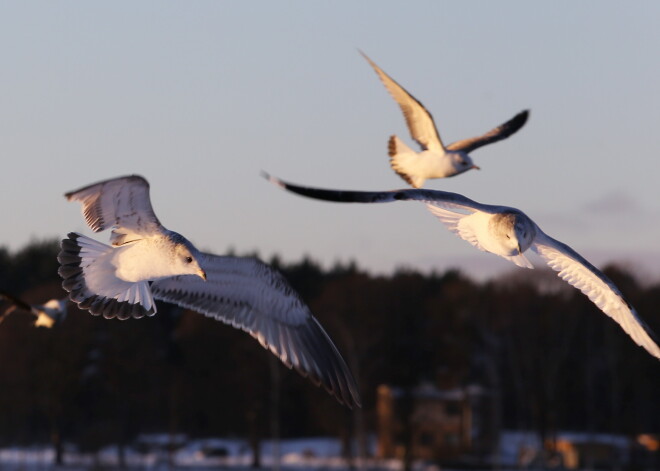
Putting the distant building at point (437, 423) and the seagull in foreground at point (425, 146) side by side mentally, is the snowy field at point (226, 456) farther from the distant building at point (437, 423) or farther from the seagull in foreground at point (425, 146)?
the seagull in foreground at point (425, 146)

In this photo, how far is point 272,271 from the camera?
1516cm

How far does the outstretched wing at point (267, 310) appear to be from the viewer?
1492cm

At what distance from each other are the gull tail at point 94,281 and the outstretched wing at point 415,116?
21.2ft

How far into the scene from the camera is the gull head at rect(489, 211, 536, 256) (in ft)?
48.7

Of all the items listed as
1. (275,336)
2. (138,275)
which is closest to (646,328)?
(275,336)

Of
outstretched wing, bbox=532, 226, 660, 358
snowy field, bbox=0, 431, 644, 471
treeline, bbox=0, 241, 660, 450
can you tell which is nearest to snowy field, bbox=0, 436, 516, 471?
snowy field, bbox=0, 431, 644, 471

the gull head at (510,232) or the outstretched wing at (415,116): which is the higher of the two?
the outstretched wing at (415,116)

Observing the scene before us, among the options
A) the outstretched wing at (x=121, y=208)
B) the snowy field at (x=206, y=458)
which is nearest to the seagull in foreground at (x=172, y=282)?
the outstretched wing at (x=121, y=208)

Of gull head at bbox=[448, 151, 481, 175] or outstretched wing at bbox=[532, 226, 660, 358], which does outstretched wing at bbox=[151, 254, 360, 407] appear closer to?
outstretched wing at bbox=[532, 226, 660, 358]

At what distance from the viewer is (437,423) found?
59.8m

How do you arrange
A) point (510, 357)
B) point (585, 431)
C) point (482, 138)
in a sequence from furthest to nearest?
point (585, 431) → point (510, 357) → point (482, 138)

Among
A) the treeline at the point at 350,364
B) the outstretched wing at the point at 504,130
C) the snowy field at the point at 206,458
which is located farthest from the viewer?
the treeline at the point at 350,364

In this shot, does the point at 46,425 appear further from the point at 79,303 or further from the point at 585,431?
the point at 79,303

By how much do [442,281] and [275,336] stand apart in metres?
62.1
